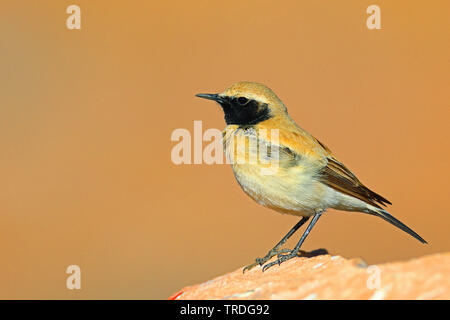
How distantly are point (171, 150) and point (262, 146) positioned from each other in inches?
423

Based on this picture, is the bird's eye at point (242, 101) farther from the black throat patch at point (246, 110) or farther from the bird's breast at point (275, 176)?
the bird's breast at point (275, 176)

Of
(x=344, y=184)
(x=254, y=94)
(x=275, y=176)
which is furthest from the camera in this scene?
(x=254, y=94)

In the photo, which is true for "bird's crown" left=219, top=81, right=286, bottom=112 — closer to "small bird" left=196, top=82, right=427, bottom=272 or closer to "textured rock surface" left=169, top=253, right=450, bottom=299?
"small bird" left=196, top=82, right=427, bottom=272

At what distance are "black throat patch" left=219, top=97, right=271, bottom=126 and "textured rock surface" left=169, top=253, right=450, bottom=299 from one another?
1.88 m

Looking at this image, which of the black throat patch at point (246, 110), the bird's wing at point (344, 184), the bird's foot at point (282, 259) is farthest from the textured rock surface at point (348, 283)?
the black throat patch at point (246, 110)

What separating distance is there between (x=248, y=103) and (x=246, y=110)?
0.27 feet

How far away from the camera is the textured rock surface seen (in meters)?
3.85

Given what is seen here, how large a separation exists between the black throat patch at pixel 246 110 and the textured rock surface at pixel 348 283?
1.88 metres

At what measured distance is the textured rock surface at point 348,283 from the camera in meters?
3.85

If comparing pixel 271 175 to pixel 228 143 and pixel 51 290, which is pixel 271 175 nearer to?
pixel 228 143

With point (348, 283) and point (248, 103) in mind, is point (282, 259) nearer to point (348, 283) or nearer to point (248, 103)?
point (348, 283)

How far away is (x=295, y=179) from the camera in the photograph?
18.6 feet

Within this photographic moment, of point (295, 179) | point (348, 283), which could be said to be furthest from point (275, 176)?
point (348, 283)

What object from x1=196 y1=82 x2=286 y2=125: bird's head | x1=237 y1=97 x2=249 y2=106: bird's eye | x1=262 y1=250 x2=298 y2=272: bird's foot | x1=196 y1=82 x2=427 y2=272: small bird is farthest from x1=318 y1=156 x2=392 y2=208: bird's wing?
x1=237 y1=97 x2=249 y2=106: bird's eye
